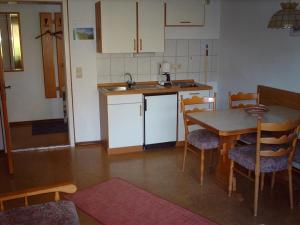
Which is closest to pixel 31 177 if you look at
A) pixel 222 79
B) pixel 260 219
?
pixel 260 219

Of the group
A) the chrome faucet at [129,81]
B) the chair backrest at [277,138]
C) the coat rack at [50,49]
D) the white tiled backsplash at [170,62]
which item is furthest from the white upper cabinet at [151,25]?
the chair backrest at [277,138]

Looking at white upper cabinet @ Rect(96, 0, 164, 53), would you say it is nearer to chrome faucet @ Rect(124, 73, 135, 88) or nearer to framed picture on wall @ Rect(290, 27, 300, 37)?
chrome faucet @ Rect(124, 73, 135, 88)

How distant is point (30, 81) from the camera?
19.7 ft

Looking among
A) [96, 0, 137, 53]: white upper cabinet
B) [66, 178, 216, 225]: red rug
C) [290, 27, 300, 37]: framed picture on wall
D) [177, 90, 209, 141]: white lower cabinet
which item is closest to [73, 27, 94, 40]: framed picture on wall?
[96, 0, 137, 53]: white upper cabinet

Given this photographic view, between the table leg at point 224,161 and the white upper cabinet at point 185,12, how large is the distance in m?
2.09

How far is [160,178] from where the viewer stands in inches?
150

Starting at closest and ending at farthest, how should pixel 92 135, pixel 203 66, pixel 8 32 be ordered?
pixel 92 135 → pixel 203 66 → pixel 8 32

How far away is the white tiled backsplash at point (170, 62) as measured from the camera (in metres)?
4.85

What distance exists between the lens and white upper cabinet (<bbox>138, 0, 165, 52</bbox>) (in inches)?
176

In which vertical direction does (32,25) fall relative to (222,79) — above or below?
above

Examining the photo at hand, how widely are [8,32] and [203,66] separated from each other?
10.8ft

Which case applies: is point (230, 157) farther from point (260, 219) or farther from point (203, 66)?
point (203, 66)

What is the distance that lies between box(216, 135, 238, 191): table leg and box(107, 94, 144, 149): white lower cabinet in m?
1.31

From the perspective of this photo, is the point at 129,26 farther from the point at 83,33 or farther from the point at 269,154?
the point at 269,154
